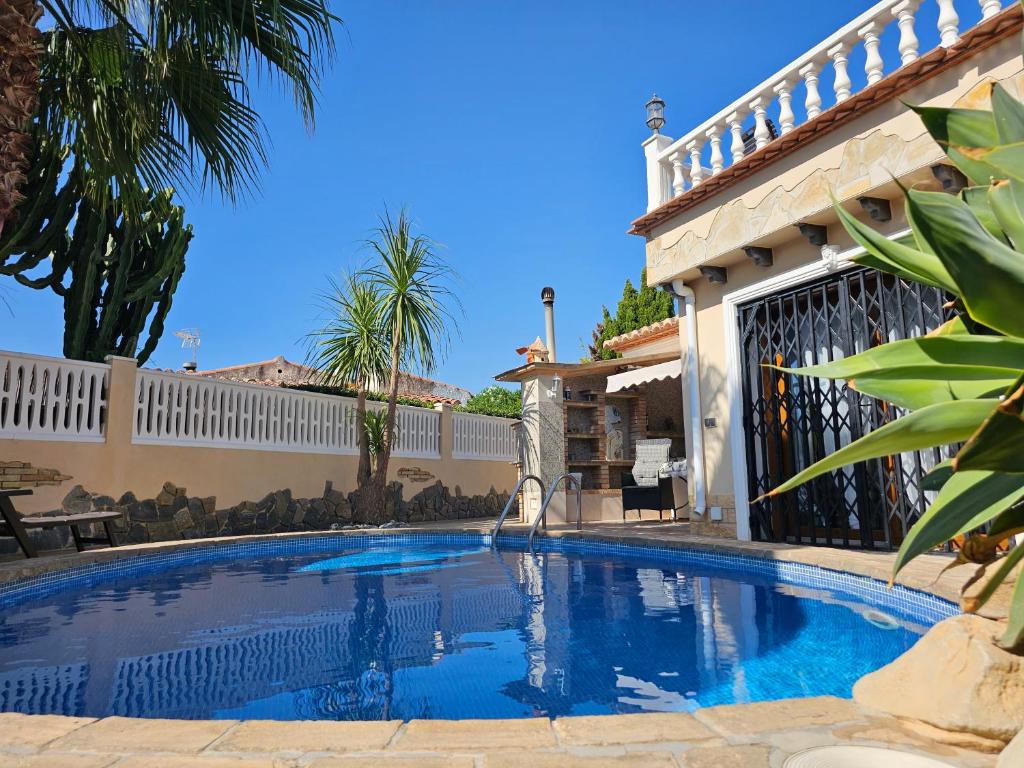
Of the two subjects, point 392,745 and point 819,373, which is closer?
point 819,373

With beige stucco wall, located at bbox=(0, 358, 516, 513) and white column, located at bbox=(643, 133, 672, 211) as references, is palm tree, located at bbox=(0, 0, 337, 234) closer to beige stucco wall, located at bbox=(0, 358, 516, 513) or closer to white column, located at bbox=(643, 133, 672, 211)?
beige stucco wall, located at bbox=(0, 358, 516, 513)

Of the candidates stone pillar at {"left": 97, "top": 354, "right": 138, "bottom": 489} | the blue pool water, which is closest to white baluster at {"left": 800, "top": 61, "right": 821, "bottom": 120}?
the blue pool water

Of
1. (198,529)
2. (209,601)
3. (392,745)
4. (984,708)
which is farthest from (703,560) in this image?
(198,529)

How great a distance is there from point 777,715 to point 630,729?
595 mm

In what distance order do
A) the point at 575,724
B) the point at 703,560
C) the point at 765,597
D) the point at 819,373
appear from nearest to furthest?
1. the point at 819,373
2. the point at 575,724
3. the point at 765,597
4. the point at 703,560

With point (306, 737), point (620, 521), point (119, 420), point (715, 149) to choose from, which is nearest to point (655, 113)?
point (715, 149)

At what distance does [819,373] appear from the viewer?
2004 mm

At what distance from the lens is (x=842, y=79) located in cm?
810

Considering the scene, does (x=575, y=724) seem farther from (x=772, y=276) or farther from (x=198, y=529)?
(x=198, y=529)

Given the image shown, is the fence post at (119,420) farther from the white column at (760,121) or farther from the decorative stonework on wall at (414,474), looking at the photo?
the white column at (760,121)

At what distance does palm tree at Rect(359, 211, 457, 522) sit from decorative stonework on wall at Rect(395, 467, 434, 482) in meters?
1.81

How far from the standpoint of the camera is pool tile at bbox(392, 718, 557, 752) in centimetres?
237

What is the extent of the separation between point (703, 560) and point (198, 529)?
844cm

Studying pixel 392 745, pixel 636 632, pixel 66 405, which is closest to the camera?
pixel 392 745
